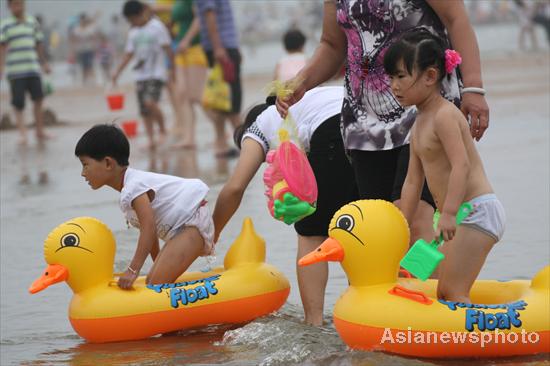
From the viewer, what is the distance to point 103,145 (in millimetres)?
5531

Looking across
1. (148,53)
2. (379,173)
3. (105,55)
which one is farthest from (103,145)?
(105,55)

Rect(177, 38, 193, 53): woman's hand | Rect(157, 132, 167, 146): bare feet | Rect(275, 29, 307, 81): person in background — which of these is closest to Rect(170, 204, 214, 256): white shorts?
Rect(275, 29, 307, 81): person in background

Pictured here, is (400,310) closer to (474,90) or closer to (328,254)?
(328,254)

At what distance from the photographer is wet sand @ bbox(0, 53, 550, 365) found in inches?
200

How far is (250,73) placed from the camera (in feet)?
98.5

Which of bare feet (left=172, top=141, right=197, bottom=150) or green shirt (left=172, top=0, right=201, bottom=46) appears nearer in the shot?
green shirt (left=172, top=0, right=201, bottom=46)

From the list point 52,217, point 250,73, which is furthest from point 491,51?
point 52,217

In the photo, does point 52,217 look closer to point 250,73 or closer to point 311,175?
point 311,175

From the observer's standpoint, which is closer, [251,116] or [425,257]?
[425,257]

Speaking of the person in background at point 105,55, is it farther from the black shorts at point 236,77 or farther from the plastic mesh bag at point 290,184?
the plastic mesh bag at point 290,184

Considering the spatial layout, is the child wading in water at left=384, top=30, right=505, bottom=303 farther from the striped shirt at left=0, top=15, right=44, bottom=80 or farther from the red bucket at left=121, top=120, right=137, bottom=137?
the striped shirt at left=0, top=15, right=44, bottom=80

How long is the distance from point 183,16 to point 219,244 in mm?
5283

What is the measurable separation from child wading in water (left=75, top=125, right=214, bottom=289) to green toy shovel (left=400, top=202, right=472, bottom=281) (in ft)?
4.87

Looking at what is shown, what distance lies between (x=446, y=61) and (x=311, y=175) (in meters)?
0.85
